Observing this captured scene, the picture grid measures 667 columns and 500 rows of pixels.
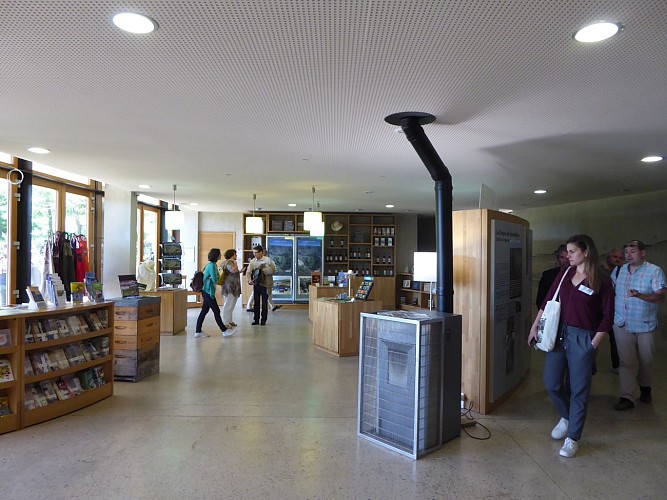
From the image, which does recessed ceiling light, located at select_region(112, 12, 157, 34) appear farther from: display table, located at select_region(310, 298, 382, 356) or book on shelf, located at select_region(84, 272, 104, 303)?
display table, located at select_region(310, 298, 382, 356)

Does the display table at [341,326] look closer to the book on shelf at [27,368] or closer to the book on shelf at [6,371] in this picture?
the book on shelf at [27,368]

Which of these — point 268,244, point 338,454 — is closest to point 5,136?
point 338,454

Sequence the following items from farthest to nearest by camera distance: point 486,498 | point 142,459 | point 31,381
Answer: point 31,381 < point 142,459 < point 486,498

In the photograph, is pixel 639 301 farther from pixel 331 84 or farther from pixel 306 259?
pixel 306 259

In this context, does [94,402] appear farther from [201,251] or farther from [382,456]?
[201,251]

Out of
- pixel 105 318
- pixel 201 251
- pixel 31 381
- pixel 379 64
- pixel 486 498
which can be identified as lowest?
pixel 486 498

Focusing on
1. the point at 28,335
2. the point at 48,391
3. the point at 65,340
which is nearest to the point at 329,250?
the point at 65,340

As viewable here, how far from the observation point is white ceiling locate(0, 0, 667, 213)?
227cm

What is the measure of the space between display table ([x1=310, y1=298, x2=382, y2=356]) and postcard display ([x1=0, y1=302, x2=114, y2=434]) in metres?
2.92

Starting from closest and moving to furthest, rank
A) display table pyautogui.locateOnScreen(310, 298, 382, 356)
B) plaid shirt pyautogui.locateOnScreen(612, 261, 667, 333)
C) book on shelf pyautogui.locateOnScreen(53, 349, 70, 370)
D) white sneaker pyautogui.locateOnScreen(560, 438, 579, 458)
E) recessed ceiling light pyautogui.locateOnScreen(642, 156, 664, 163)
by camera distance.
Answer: white sneaker pyautogui.locateOnScreen(560, 438, 579, 458) → book on shelf pyautogui.locateOnScreen(53, 349, 70, 370) → plaid shirt pyautogui.locateOnScreen(612, 261, 667, 333) → recessed ceiling light pyautogui.locateOnScreen(642, 156, 664, 163) → display table pyautogui.locateOnScreen(310, 298, 382, 356)

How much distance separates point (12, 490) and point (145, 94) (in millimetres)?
2758

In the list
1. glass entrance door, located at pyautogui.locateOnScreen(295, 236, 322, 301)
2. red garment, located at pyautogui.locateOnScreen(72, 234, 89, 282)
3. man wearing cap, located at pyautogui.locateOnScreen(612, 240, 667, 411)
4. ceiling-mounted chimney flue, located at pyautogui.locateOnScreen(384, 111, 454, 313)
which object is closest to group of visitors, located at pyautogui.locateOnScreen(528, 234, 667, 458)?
ceiling-mounted chimney flue, located at pyautogui.locateOnScreen(384, 111, 454, 313)

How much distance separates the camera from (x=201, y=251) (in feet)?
40.4

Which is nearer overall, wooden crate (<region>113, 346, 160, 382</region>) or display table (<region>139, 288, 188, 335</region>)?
wooden crate (<region>113, 346, 160, 382</region>)
